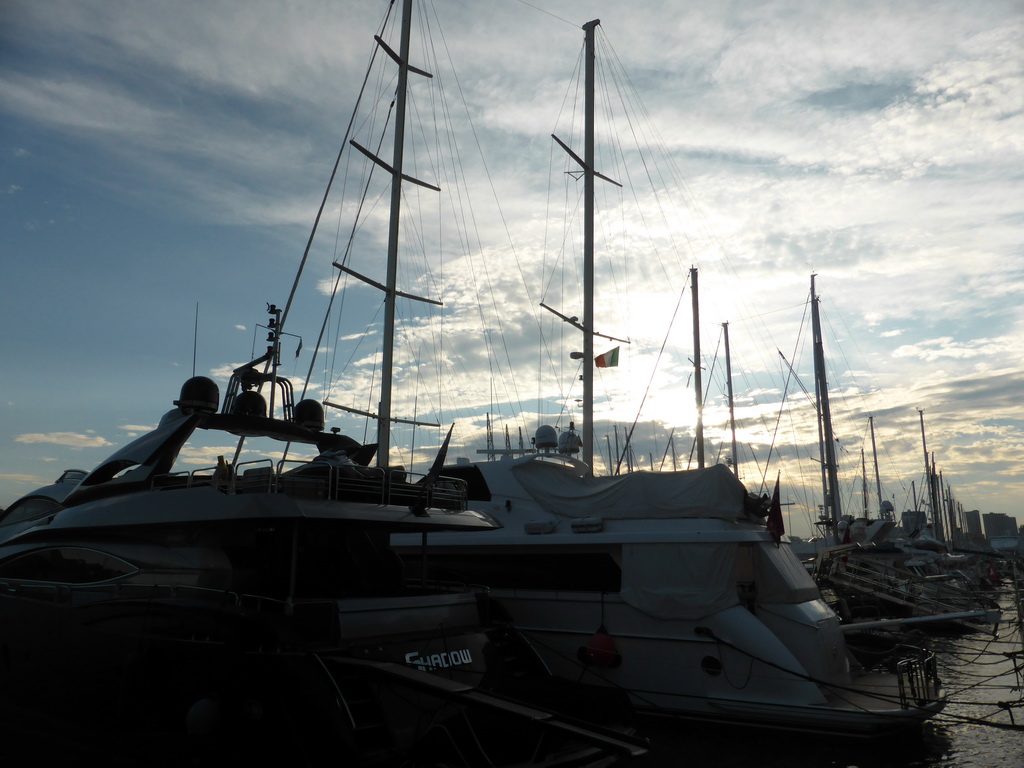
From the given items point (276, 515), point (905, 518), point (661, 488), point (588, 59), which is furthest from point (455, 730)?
point (905, 518)

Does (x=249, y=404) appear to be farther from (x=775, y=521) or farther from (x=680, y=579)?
(x=775, y=521)

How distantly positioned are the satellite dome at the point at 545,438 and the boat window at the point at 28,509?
10365mm

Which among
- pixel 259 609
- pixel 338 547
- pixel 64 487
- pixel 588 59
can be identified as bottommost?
pixel 259 609

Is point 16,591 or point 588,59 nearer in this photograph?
point 16,591

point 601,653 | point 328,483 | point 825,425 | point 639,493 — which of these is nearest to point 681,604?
point 601,653

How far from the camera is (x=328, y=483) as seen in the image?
827 cm

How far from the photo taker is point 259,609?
7316 millimetres

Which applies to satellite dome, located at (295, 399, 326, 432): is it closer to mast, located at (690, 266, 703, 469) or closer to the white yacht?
the white yacht

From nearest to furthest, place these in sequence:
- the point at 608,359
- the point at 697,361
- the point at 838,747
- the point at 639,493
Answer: the point at 838,747 → the point at 639,493 → the point at 608,359 → the point at 697,361

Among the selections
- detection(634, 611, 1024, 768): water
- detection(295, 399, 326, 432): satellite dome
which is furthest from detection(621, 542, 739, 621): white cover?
detection(295, 399, 326, 432): satellite dome

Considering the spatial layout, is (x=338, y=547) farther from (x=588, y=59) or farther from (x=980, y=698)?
(x=588, y=59)

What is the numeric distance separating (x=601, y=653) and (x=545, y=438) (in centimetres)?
720

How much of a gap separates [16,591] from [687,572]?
9098 millimetres

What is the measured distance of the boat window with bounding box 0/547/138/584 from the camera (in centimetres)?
832
